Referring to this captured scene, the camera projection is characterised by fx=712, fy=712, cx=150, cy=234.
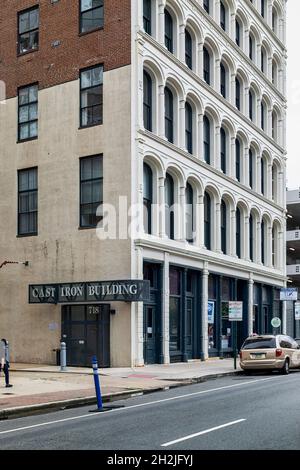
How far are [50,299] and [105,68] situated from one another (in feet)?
32.6

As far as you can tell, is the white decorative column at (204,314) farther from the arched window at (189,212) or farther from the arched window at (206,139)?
the arched window at (206,139)

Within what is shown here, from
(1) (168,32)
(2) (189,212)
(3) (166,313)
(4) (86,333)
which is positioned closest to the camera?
(4) (86,333)

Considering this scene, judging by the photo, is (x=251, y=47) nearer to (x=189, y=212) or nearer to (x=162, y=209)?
(x=189, y=212)

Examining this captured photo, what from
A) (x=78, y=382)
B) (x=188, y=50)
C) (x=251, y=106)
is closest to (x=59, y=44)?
(x=188, y=50)

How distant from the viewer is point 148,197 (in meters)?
30.6

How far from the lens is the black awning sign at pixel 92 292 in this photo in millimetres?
27250

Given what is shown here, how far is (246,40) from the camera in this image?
138 ft

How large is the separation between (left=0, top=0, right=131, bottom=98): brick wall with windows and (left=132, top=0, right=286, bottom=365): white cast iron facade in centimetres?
85

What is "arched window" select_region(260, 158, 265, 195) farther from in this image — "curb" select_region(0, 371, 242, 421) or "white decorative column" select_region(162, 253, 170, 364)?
"curb" select_region(0, 371, 242, 421)

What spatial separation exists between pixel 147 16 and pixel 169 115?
4.47 meters

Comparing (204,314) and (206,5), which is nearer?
(204,314)

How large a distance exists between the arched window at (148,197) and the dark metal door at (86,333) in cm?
403

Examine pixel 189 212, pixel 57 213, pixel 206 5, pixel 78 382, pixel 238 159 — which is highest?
pixel 206 5

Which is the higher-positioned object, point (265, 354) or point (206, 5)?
point (206, 5)
